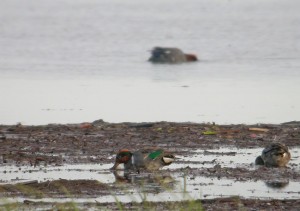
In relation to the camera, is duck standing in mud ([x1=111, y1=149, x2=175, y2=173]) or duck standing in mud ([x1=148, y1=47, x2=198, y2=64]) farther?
duck standing in mud ([x1=148, y1=47, x2=198, y2=64])

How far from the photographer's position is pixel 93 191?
34.7 ft

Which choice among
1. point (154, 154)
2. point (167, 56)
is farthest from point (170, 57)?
point (154, 154)

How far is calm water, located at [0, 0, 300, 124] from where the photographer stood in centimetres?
1828

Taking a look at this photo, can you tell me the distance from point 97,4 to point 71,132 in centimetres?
5279

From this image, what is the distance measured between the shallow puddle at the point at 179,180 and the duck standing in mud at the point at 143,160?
0.12 metres

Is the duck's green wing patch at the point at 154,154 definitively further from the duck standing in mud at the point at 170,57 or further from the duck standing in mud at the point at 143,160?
the duck standing in mud at the point at 170,57

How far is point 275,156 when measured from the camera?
12.0m

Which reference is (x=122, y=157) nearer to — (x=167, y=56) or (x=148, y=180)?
(x=148, y=180)

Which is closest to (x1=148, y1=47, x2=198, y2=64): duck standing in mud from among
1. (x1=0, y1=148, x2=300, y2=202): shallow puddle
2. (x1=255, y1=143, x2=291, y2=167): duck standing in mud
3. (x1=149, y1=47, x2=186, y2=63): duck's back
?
(x1=149, y1=47, x2=186, y2=63): duck's back

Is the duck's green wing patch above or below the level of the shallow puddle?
above

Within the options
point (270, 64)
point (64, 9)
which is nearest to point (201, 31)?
point (270, 64)

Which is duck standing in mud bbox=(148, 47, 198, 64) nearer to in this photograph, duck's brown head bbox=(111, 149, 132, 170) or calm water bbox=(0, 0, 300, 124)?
calm water bbox=(0, 0, 300, 124)

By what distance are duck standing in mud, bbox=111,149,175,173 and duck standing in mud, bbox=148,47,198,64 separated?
17.8m

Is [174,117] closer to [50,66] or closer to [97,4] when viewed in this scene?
[50,66]
